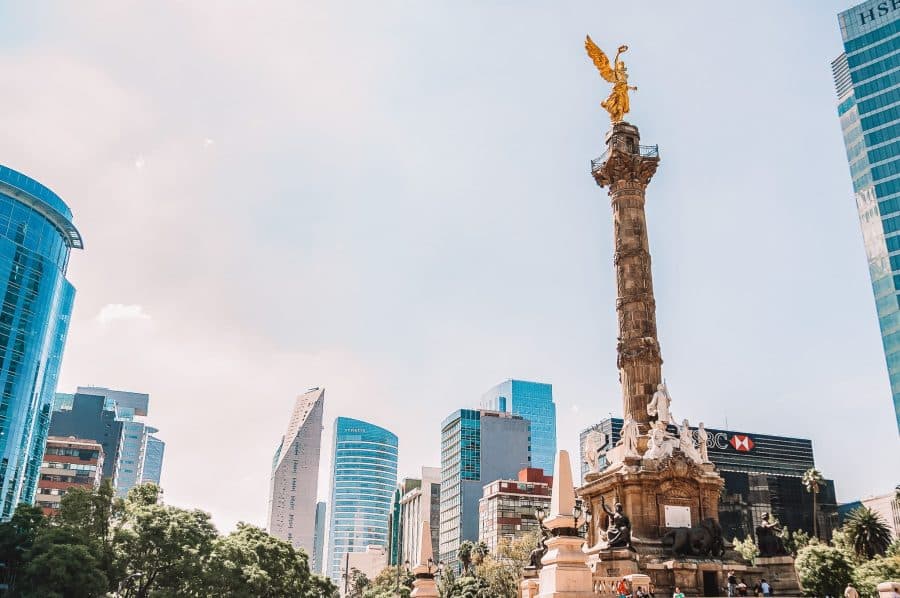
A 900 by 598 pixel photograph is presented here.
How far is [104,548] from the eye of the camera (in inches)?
1612

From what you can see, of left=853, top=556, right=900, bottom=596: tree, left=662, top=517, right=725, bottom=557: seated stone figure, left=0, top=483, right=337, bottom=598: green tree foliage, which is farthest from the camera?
left=853, top=556, right=900, bottom=596: tree

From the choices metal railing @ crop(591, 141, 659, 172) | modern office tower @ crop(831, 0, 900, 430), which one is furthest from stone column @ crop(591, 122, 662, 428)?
modern office tower @ crop(831, 0, 900, 430)

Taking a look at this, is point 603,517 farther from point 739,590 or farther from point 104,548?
point 104,548

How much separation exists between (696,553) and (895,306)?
6673 centimetres

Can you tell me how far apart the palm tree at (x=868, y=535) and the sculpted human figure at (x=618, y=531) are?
44898 mm

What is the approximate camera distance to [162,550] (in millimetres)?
42469

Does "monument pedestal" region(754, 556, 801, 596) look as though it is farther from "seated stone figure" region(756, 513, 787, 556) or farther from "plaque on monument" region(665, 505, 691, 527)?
"plaque on monument" region(665, 505, 691, 527)

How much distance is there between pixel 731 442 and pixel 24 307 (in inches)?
3998

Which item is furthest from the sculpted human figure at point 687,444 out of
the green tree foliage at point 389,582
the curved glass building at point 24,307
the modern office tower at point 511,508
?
the modern office tower at point 511,508

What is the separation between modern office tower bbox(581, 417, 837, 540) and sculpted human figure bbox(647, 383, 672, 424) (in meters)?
77.1

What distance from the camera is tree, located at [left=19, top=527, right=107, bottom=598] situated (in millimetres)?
37031

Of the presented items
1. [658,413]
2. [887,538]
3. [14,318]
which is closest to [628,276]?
[658,413]

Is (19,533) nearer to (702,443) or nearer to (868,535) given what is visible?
(702,443)

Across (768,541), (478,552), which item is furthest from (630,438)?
(478,552)
